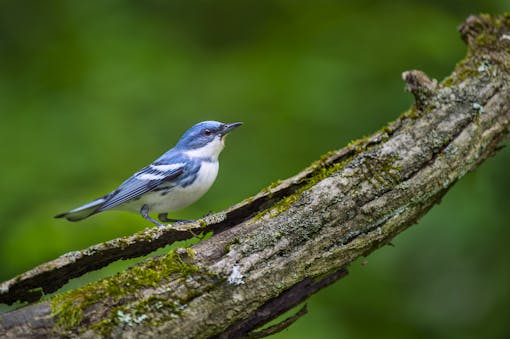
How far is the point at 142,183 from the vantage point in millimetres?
4383

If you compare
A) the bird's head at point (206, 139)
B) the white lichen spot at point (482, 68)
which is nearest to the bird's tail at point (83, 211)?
the bird's head at point (206, 139)

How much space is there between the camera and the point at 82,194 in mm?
4832

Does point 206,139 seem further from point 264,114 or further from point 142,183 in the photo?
point 264,114

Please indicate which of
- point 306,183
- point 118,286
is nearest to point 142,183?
point 306,183

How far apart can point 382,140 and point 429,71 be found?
2.60 m

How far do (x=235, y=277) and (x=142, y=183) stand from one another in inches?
68.7

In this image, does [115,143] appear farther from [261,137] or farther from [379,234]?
[379,234]

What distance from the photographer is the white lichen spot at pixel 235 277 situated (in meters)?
2.88

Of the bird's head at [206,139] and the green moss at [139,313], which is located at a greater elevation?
the bird's head at [206,139]

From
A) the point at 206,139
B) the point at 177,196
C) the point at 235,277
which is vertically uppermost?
the point at 206,139

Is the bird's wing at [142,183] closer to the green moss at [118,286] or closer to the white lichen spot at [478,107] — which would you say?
the green moss at [118,286]

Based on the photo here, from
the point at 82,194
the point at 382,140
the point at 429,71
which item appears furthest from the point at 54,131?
the point at 429,71

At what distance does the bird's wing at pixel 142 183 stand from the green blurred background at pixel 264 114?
0.25m

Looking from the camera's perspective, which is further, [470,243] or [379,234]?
[470,243]
